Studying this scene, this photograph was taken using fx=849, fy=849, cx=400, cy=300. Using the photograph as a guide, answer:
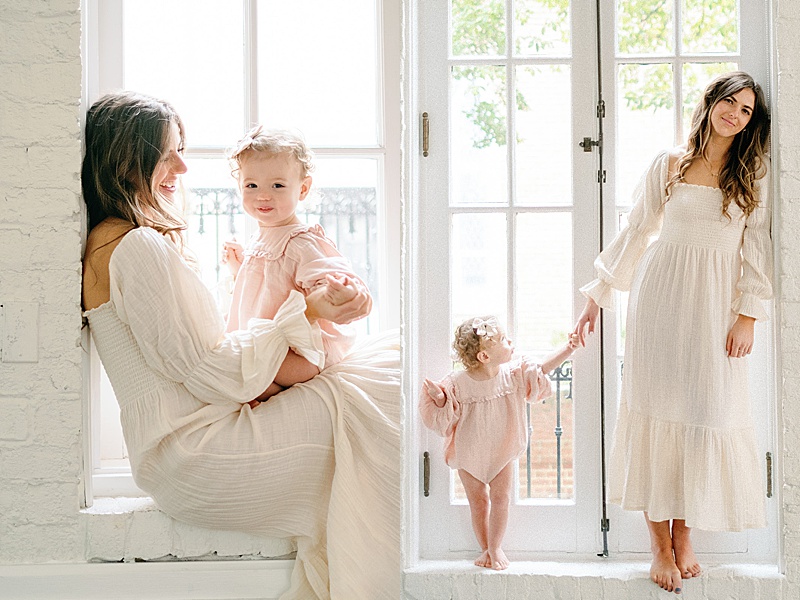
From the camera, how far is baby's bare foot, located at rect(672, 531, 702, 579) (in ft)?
6.94

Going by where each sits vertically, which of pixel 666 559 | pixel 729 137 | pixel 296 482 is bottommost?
pixel 666 559

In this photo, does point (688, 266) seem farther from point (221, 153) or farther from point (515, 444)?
point (221, 153)

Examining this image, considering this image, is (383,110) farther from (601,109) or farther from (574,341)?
(574,341)

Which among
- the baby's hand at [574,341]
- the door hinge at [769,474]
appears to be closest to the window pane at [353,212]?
the baby's hand at [574,341]

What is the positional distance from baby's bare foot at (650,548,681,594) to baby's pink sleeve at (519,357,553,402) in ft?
1.58

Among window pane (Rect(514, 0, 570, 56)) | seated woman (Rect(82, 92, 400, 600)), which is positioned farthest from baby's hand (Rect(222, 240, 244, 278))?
window pane (Rect(514, 0, 570, 56))

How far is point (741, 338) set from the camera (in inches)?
81.6

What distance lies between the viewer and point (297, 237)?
6.89 ft

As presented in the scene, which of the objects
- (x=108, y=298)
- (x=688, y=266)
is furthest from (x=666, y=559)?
(x=108, y=298)

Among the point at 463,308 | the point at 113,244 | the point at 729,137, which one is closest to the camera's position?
the point at 113,244

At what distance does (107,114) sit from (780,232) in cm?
166

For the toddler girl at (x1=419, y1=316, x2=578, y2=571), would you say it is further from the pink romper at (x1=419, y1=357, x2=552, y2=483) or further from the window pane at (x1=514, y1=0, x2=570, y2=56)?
the window pane at (x1=514, y1=0, x2=570, y2=56)

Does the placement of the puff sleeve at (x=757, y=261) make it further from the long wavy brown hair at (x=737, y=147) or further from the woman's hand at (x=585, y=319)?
the woman's hand at (x=585, y=319)

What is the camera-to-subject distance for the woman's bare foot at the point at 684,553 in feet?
6.95
